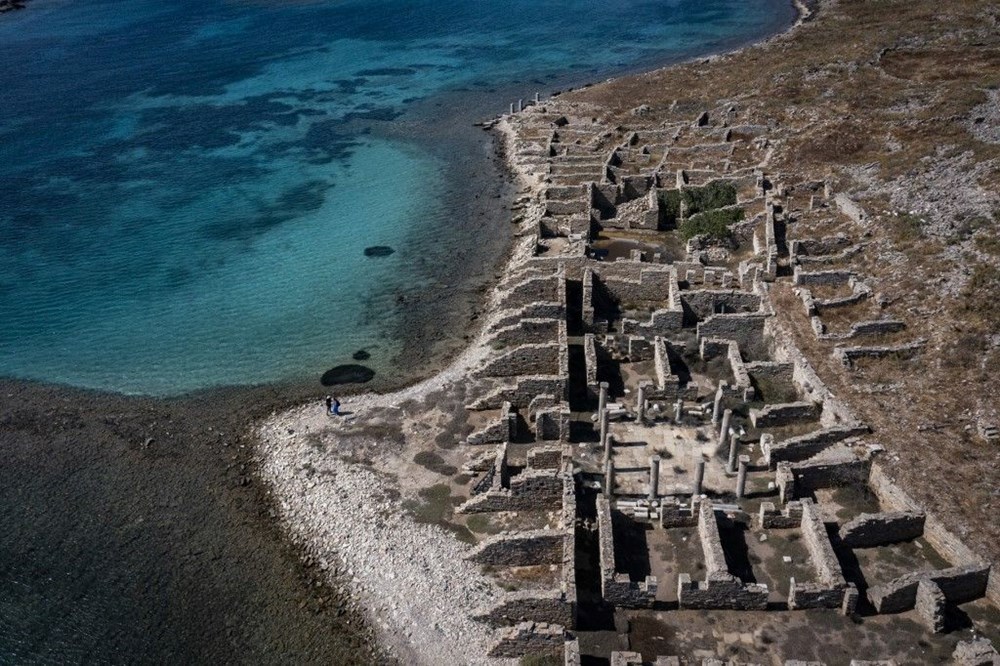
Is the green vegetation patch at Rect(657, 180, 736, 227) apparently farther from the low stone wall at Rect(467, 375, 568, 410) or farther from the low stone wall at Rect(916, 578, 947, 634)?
the low stone wall at Rect(916, 578, 947, 634)

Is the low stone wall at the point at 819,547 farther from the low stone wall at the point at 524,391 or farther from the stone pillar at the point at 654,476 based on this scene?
the low stone wall at the point at 524,391

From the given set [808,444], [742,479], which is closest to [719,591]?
[742,479]

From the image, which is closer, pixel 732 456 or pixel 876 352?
pixel 732 456

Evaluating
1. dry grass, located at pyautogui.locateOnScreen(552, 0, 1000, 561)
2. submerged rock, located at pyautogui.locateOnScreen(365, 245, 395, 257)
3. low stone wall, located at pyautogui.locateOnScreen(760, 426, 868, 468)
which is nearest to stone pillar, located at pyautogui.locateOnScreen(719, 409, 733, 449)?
low stone wall, located at pyautogui.locateOnScreen(760, 426, 868, 468)

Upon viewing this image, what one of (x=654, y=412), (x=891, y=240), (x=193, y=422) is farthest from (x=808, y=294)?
(x=193, y=422)

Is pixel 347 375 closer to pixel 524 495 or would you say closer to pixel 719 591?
pixel 524 495

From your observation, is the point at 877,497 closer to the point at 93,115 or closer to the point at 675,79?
the point at 675,79
